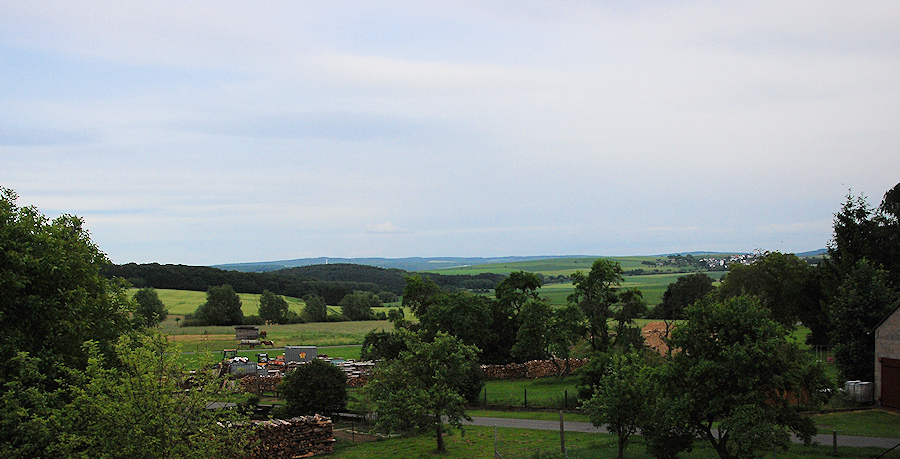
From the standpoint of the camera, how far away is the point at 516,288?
54.5 metres

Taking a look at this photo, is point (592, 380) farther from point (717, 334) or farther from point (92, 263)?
point (92, 263)

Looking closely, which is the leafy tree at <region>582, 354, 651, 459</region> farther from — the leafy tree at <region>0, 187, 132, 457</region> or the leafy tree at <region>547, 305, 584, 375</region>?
the leafy tree at <region>547, 305, 584, 375</region>

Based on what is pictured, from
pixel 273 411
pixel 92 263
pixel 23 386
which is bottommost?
pixel 273 411

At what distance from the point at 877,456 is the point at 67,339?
2487 cm

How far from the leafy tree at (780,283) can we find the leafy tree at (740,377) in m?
36.5

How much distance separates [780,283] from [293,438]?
143ft

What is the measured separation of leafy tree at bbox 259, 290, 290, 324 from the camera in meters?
106

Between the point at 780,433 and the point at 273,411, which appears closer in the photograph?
the point at 780,433

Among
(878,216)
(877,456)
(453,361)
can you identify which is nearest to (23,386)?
(453,361)

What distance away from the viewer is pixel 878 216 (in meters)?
49.5

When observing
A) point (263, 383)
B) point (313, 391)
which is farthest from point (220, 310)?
point (313, 391)

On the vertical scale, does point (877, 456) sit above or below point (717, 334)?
below

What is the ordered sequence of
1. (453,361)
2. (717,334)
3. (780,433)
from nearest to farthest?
(780,433), (717,334), (453,361)

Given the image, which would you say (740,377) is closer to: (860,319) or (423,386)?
(423,386)
